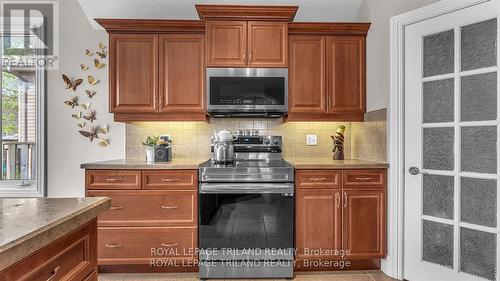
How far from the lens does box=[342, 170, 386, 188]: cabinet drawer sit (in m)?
2.56

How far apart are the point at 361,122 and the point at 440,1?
1171mm

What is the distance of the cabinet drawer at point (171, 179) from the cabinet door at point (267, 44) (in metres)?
1.10

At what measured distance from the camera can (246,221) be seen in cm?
246

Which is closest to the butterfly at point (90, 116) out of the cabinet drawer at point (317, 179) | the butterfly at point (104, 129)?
the butterfly at point (104, 129)

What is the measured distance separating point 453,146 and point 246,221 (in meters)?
1.56

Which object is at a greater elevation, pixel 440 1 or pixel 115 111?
pixel 440 1

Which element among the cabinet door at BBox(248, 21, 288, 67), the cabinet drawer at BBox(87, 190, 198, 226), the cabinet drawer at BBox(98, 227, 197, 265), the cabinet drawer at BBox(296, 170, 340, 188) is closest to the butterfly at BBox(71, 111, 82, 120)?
the cabinet drawer at BBox(87, 190, 198, 226)

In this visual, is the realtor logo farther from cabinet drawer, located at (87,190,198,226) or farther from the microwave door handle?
the microwave door handle

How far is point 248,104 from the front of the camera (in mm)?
2811

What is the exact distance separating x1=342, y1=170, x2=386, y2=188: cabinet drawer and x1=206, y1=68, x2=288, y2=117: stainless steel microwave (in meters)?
0.78

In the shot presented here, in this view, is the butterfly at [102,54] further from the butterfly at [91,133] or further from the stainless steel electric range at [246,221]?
the stainless steel electric range at [246,221]

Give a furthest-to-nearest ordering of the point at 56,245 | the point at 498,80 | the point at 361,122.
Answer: the point at 361,122 → the point at 498,80 → the point at 56,245

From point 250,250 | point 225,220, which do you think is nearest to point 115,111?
point 225,220

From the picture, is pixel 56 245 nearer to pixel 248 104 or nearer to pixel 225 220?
pixel 225 220
